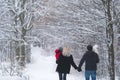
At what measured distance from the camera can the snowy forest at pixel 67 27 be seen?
1391cm

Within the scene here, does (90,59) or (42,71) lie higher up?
(90,59)

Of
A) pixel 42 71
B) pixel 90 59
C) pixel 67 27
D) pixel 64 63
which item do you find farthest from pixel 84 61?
pixel 42 71

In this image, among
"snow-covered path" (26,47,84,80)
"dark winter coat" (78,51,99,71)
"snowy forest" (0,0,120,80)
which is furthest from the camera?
"snow-covered path" (26,47,84,80)

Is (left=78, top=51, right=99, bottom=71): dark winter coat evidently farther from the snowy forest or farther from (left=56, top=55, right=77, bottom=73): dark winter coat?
the snowy forest

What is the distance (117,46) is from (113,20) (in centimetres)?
661

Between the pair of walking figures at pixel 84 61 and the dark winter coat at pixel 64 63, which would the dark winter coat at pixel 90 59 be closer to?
the pair of walking figures at pixel 84 61

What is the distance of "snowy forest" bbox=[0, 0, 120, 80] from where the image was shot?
547 inches

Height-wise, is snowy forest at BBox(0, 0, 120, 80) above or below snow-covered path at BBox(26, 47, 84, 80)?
above

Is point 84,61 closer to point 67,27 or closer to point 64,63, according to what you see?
point 64,63

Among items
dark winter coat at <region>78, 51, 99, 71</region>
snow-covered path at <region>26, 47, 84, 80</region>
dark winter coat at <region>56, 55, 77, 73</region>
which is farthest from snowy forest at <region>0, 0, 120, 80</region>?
dark winter coat at <region>78, 51, 99, 71</region>

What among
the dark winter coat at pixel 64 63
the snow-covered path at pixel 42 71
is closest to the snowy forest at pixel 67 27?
the snow-covered path at pixel 42 71

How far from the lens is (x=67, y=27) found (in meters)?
17.3

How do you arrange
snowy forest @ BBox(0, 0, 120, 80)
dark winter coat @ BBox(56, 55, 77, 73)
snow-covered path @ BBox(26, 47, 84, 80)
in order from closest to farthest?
dark winter coat @ BBox(56, 55, 77, 73) < snowy forest @ BBox(0, 0, 120, 80) < snow-covered path @ BBox(26, 47, 84, 80)

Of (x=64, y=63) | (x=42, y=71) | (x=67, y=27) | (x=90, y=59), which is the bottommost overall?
(x=42, y=71)
